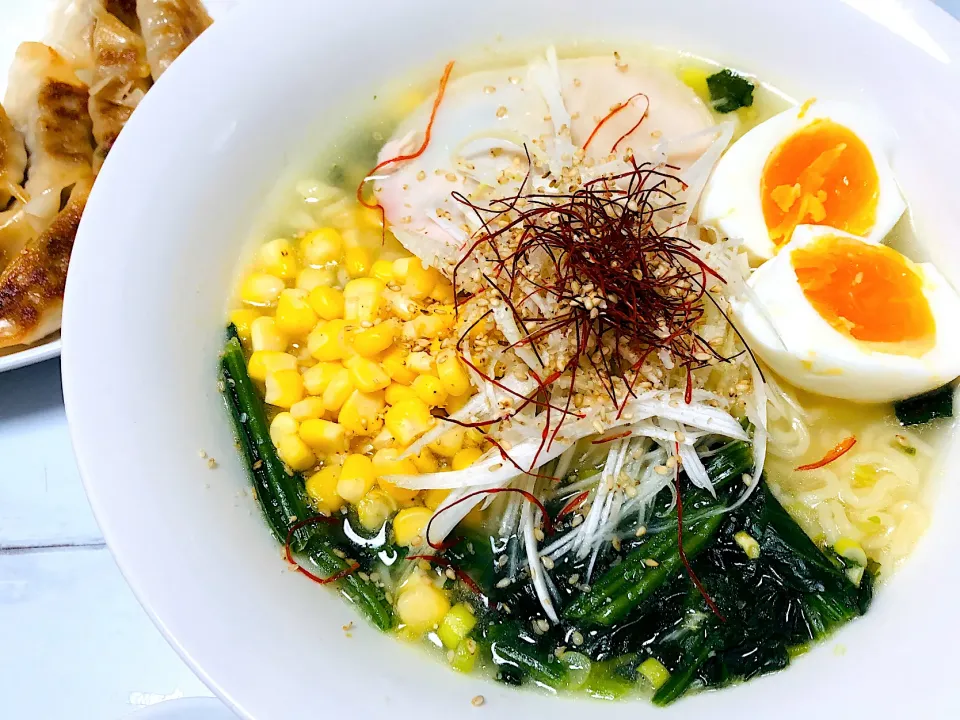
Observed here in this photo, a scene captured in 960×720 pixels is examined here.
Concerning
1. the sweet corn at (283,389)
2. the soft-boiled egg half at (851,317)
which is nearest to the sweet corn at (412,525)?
the sweet corn at (283,389)

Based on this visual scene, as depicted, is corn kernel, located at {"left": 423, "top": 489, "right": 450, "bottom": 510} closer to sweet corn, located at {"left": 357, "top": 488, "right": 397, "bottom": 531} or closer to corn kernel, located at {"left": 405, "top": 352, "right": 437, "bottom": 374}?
sweet corn, located at {"left": 357, "top": 488, "right": 397, "bottom": 531}

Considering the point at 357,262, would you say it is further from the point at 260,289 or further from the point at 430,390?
the point at 430,390

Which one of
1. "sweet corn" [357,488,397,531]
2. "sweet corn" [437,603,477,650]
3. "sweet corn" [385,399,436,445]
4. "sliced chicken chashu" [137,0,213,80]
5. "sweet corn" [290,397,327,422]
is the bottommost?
"sweet corn" [437,603,477,650]

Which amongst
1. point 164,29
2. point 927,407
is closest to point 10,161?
point 164,29

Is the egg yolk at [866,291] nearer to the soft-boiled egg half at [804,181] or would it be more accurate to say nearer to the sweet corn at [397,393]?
the soft-boiled egg half at [804,181]

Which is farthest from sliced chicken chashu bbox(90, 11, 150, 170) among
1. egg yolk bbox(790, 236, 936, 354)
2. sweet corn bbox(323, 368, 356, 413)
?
egg yolk bbox(790, 236, 936, 354)

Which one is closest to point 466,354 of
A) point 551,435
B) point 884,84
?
point 551,435
